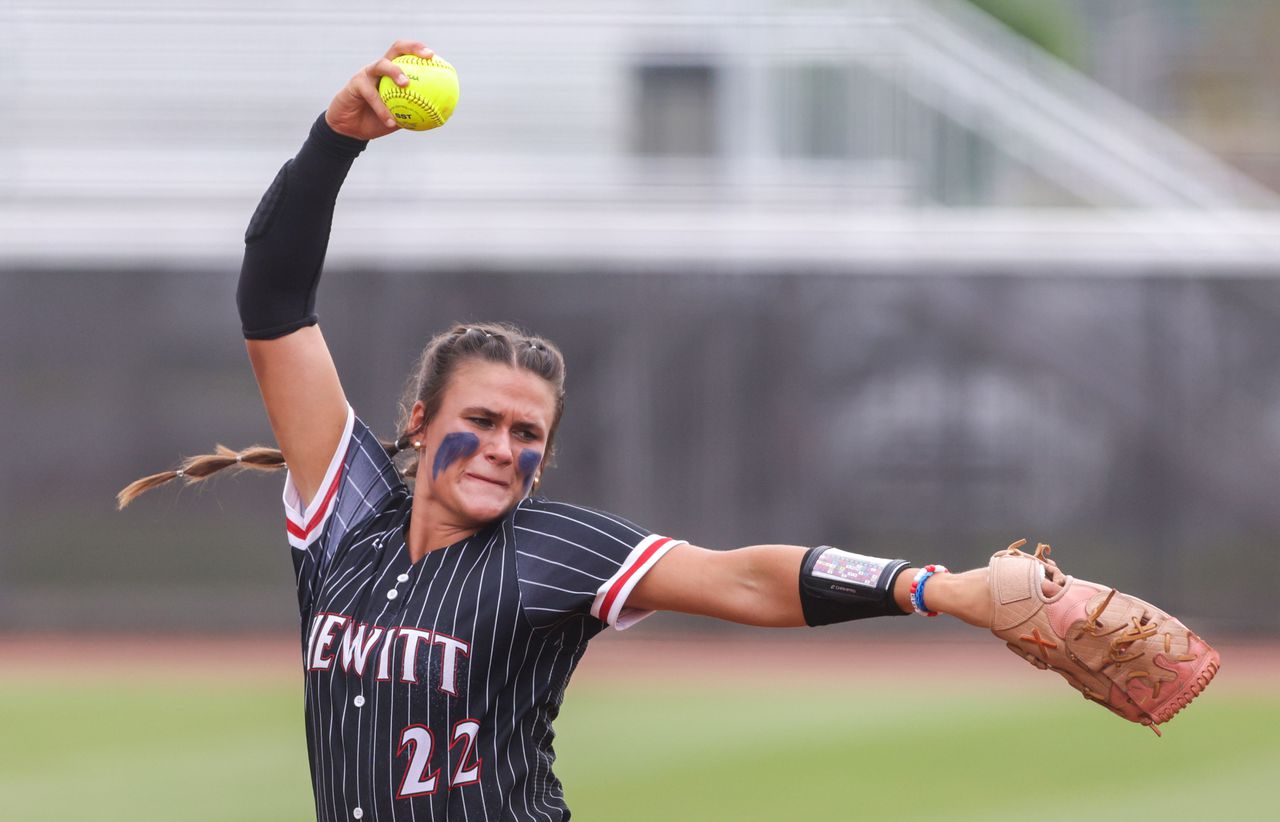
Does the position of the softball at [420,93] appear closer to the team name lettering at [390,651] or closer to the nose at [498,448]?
the nose at [498,448]

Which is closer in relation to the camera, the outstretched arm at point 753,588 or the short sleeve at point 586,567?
the outstretched arm at point 753,588

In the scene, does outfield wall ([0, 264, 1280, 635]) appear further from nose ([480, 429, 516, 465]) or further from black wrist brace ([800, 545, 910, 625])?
black wrist brace ([800, 545, 910, 625])

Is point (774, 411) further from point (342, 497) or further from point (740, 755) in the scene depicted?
point (342, 497)

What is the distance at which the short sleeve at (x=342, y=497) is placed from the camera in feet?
8.43

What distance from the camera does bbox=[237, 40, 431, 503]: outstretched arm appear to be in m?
2.54

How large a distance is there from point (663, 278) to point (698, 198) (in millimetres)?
892

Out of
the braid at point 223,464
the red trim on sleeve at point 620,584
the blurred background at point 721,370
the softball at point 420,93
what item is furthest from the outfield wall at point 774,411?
the red trim on sleeve at point 620,584

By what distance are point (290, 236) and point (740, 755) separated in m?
4.45

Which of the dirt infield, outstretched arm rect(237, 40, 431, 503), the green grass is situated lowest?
the dirt infield

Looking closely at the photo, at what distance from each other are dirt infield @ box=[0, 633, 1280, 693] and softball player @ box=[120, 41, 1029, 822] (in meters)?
6.04

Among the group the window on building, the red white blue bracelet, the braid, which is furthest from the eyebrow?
the window on building

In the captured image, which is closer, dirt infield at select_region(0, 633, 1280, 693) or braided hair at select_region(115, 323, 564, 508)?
braided hair at select_region(115, 323, 564, 508)

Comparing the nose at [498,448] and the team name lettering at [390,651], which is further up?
the nose at [498,448]

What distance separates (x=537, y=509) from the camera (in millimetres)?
2453
